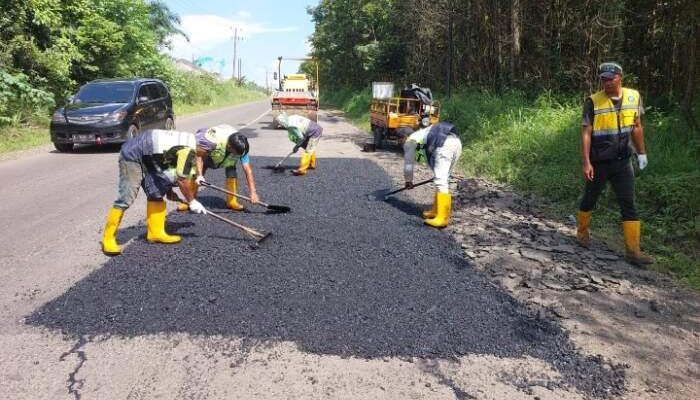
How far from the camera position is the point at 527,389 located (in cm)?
256

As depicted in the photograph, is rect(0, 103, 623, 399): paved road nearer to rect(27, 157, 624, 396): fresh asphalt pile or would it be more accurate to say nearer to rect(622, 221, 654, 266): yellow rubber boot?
rect(27, 157, 624, 396): fresh asphalt pile

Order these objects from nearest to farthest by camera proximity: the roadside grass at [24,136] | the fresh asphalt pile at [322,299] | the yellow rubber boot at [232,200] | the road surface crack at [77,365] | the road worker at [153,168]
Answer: the road surface crack at [77,365], the fresh asphalt pile at [322,299], the road worker at [153,168], the yellow rubber boot at [232,200], the roadside grass at [24,136]

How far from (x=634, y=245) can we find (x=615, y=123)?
110 cm

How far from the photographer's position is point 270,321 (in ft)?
10.3

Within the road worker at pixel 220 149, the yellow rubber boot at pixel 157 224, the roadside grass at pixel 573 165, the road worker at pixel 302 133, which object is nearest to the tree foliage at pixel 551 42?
the roadside grass at pixel 573 165

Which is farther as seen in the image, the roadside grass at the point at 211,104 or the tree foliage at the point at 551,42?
the roadside grass at the point at 211,104

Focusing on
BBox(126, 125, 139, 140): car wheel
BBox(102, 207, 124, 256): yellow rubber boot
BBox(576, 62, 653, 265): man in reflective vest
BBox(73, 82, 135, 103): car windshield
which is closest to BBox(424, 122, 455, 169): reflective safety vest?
BBox(576, 62, 653, 265): man in reflective vest

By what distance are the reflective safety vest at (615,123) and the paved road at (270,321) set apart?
1.63 metres

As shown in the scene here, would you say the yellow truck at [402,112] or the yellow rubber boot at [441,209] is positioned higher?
the yellow truck at [402,112]

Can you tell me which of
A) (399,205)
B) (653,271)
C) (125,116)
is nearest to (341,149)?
(125,116)

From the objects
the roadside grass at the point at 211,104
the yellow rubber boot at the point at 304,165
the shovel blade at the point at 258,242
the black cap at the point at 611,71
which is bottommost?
the shovel blade at the point at 258,242

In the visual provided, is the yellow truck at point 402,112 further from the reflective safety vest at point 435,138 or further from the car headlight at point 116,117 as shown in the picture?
the car headlight at point 116,117

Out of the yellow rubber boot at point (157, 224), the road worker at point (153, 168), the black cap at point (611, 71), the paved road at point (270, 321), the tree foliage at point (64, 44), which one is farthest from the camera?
the tree foliage at point (64, 44)

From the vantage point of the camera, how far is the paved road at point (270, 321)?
2584 millimetres
